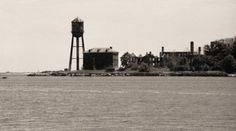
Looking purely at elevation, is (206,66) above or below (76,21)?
below

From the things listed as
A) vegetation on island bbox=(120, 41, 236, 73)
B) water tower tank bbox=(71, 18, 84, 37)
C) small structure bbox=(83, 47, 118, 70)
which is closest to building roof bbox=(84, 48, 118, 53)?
small structure bbox=(83, 47, 118, 70)

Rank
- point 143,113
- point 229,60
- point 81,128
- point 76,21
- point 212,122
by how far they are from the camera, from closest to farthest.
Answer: point 81,128
point 212,122
point 143,113
point 229,60
point 76,21

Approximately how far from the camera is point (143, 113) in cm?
4559

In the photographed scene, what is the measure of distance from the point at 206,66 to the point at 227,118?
141 m

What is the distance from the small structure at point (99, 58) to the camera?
194625 millimetres

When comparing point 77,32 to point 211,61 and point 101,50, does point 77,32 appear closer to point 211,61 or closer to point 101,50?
point 101,50

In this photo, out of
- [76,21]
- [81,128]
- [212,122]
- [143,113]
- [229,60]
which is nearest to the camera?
[81,128]

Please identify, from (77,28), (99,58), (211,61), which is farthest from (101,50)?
(211,61)

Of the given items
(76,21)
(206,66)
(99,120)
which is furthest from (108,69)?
(99,120)

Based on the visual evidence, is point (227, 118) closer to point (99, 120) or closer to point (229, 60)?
point (99, 120)

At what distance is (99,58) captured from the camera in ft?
641

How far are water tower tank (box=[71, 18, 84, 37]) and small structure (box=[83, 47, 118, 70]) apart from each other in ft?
24.0

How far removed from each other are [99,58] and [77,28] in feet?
37.7

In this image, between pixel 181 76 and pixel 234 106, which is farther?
pixel 181 76
